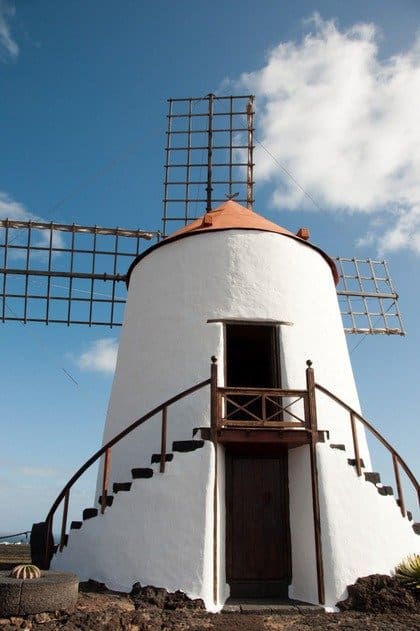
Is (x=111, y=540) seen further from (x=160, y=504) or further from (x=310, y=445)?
(x=310, y=445)

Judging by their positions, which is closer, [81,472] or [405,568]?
[405,568]

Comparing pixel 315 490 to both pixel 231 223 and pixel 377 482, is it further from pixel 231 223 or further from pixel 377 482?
pixel 231 223

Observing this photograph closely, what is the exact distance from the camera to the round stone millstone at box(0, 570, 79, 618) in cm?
671

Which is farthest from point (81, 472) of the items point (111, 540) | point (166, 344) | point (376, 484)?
point (376, 484)

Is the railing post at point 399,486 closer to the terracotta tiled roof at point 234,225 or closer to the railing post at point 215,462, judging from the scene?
the railing post at point 215,462

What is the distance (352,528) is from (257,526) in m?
1.59

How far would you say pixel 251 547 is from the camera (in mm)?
9242

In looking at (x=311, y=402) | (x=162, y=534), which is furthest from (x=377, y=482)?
(x=162, y=534)

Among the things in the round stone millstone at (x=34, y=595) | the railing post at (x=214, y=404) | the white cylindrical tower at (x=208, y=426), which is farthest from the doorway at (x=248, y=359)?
the round stone millstone at (x=34, y=595)

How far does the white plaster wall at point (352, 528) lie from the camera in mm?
Answer: 8383

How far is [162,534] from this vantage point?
833 cm

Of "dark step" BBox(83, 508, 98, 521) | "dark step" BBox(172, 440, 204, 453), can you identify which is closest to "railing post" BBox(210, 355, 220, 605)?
"dark step" BBox(172, 440, 204, 453)

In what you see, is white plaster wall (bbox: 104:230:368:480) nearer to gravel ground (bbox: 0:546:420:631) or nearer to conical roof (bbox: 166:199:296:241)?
conical roof (bbox: 166:199:296:241)

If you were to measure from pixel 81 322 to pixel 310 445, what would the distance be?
10.1 m
